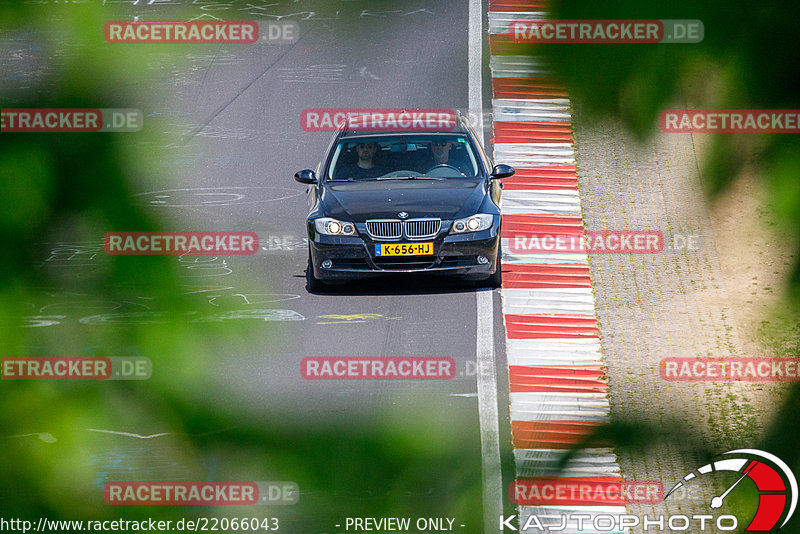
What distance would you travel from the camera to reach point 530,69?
1371mm

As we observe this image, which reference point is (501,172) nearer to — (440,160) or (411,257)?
(440,160)

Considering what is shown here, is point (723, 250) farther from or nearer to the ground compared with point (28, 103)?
nearer to the ground

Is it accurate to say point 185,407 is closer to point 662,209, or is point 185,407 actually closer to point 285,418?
point 285,418

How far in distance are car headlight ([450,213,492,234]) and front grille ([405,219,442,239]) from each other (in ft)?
0.50

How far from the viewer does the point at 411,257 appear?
35.9 feet

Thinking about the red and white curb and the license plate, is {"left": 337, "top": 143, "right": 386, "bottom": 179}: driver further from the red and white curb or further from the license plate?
the red and white curb

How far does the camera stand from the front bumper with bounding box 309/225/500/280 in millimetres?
10984

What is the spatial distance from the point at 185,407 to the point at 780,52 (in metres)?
0.82

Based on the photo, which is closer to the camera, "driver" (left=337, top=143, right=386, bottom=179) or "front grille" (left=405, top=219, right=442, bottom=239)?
"front grille" (left=405, top=219, right=442, bottom=239)

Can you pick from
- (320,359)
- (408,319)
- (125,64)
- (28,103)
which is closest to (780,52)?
(125,64)

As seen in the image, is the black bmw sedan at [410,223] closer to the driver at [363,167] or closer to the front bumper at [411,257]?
the front bumper at [411,257]

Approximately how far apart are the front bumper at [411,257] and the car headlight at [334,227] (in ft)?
0.18

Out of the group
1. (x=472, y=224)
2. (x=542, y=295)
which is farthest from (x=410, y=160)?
(x=542, y=295)

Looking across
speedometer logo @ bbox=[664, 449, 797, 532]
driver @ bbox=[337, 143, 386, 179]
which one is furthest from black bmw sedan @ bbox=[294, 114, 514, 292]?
speedometer logo @ bbox=[664, 449, 797, 532]
